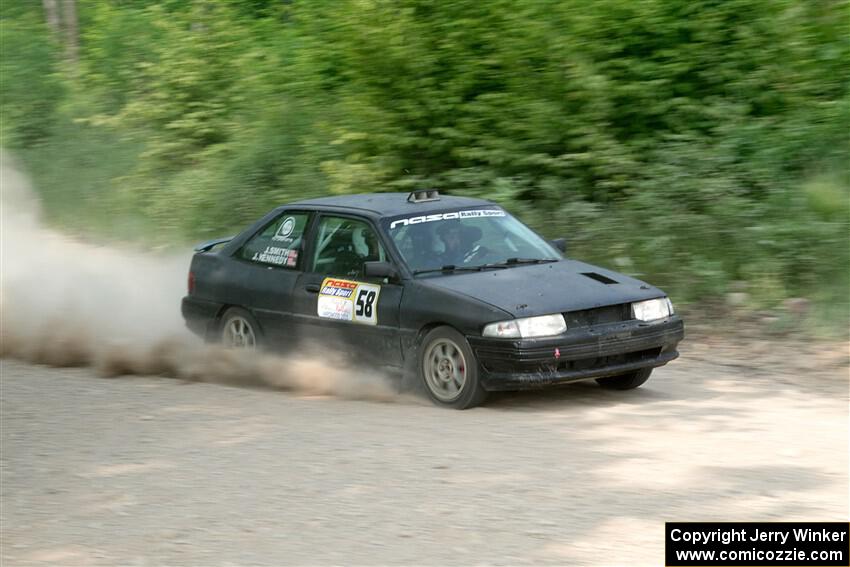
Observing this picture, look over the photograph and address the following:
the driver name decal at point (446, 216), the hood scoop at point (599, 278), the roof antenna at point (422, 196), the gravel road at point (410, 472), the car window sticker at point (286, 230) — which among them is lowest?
the gravel road at point (410, 472)

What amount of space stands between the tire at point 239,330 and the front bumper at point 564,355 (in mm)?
2451

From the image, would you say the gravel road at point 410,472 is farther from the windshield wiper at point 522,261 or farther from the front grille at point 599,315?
the windshield wiper at point 522,261

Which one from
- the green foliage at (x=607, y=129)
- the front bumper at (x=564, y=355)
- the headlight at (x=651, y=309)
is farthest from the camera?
the green foliage at (x=607, y=129)

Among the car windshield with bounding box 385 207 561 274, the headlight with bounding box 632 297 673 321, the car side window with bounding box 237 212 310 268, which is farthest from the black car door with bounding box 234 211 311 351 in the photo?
the headlight with bounding box 632 297 673 321

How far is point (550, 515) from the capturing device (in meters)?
5.66

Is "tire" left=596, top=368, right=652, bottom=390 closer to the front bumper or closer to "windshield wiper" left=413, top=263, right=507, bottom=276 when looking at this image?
the front bumper

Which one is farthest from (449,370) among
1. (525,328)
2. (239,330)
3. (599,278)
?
(239,330)

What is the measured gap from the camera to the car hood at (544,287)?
26.8 feet

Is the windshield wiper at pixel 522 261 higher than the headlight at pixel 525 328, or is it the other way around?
the windshield wiper at pixel 522 261

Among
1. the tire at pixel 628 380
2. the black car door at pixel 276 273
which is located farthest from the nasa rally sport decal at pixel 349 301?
the tire at pixel 628 380

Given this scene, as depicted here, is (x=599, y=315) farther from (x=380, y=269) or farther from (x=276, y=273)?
(x=276, y=273)

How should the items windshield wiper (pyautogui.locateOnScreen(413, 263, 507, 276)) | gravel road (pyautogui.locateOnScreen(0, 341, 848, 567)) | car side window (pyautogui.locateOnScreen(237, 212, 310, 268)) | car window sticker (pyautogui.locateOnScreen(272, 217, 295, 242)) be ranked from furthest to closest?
car window sticker (pyautogui.locateOnScreen(272, 217, 295, 242)) → car side window (pyautogui.locateOnScreen(237, 212, 310, 268)) → windshield wiper (pyautogui.locateOnScreen(413, 263, 507, 276)) → gravel road (pyautogui.locateOnScreen(0, 341, 848, 567))

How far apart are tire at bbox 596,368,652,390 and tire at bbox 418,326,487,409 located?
1.19m

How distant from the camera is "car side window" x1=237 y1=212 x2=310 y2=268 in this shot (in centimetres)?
973
